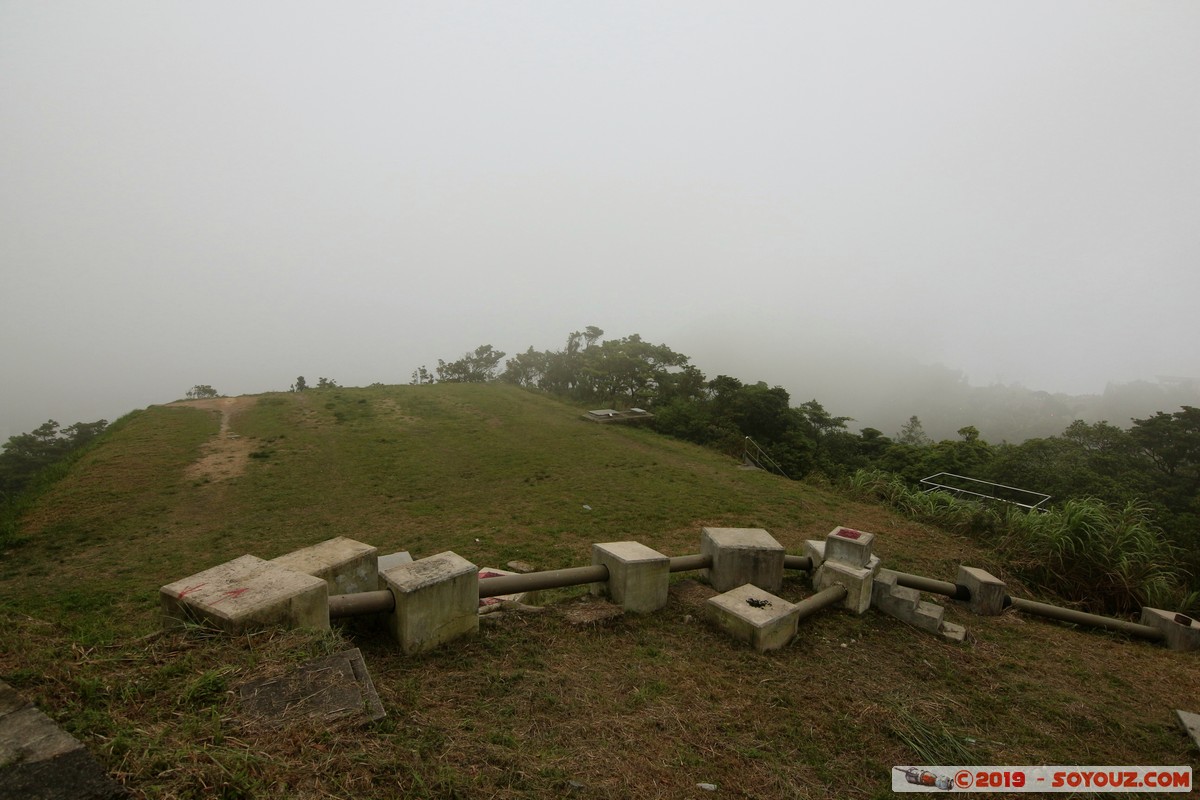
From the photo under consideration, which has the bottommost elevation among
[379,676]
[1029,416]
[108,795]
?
[1029,416]

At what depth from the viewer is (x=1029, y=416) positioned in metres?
72.1

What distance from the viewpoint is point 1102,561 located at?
20.8 ft

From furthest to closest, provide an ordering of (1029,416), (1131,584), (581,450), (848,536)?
(1029,416) < (581,450) < (1131,584) < (848,536)

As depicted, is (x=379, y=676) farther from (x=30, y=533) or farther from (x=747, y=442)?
(x=747, y=442)

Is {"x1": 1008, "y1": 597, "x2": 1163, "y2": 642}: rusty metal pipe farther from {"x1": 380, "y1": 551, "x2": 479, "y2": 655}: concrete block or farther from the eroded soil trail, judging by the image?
the eroded soil trail

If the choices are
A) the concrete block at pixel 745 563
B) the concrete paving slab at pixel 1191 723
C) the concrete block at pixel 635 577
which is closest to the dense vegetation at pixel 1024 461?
the concrete paving slab at pixel 1191 723

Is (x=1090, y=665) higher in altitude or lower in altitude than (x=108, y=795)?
lower

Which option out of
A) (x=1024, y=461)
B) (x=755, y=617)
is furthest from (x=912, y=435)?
(x=755, y=617)

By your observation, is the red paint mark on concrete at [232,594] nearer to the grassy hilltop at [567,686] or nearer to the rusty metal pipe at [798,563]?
the grassy hilltop at [567,686]

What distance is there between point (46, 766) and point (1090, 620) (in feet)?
25.8

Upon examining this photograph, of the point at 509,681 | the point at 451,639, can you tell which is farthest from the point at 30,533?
the point at 509,681

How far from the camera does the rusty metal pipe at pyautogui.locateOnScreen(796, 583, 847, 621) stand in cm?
423

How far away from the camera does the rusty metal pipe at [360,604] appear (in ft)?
9.89

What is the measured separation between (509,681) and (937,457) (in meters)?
21.4
